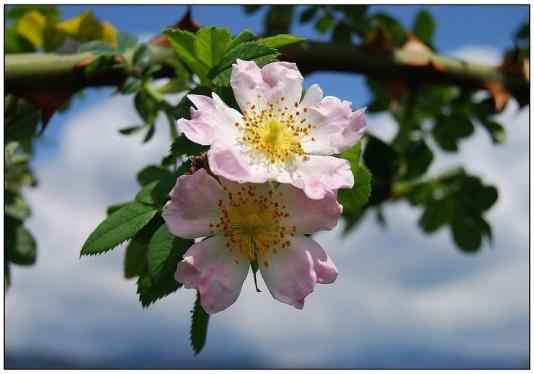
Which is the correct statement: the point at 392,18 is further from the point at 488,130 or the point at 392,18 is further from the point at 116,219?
the point at 116,219

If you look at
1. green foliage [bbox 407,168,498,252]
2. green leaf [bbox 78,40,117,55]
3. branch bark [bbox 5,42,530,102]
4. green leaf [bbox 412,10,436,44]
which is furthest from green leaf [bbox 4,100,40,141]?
green leaf [bbox 412,10,436,44]

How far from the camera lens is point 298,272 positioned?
77cm

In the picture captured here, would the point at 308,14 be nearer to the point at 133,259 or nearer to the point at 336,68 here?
the point at 336,68

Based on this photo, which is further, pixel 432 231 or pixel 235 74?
pixel 432 231

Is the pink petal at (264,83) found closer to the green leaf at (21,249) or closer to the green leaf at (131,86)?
the green leaf at (131,86)

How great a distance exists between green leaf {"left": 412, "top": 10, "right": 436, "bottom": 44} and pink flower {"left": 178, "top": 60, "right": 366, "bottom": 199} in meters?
1.11

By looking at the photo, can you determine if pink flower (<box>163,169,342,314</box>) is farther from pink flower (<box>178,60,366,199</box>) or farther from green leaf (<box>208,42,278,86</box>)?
green leaf (<box>208,42,278,86</box>)

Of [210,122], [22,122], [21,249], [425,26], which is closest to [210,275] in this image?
[210,122]

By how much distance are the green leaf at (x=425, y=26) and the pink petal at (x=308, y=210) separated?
120cm

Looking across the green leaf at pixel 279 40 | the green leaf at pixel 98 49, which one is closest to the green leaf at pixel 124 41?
the green leaf at pixel 98 49

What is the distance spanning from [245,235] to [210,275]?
69 mm

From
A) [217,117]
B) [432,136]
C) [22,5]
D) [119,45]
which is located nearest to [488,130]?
[432,136]

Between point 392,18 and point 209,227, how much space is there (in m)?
1.20

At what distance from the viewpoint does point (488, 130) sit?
166 cm
